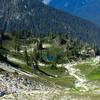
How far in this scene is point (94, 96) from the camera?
32.0 metres

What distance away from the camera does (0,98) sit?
109ft

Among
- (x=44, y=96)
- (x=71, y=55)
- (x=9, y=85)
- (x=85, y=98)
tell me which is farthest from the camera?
(x=71, y=55)

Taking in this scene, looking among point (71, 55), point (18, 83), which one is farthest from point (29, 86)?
point (71, 55)

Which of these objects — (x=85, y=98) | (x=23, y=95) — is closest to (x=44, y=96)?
(x=23, y=95)

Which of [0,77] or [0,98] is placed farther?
[0,77]

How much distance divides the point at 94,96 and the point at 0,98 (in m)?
16.4

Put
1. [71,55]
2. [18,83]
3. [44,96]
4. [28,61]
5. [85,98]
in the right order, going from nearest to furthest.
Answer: [85,98]
[44,96]
[18,83]
[28,61]
[71,55]

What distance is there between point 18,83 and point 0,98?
44.6ft

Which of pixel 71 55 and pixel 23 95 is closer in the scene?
pixel 23 95

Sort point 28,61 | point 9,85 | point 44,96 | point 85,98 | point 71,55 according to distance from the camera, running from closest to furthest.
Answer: point 85,98
point 44,96
point 9,85
point 28,61
point 71,55

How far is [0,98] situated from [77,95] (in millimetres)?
13523

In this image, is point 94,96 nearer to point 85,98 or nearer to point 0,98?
point 85,98

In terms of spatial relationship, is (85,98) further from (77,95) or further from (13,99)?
(13,99)

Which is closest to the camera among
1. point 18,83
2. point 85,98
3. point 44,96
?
point 85,98
